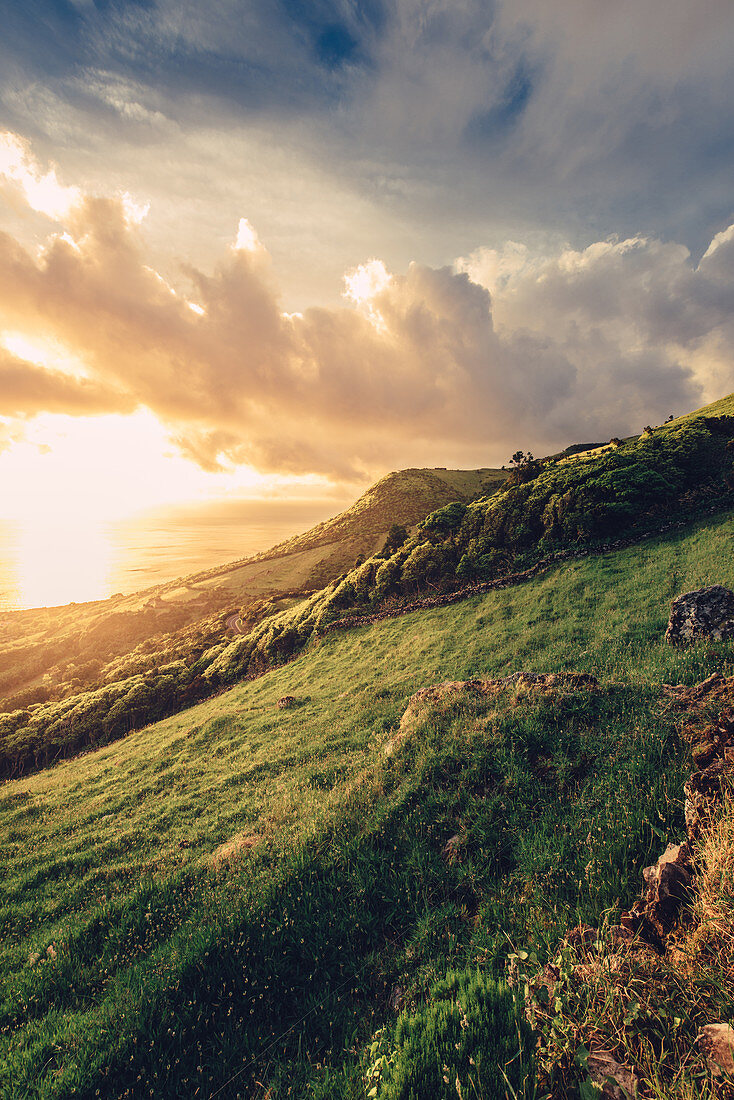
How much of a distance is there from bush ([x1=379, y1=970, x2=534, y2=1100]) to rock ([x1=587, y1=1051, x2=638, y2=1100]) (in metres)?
0.47

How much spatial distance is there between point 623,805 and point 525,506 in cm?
2861

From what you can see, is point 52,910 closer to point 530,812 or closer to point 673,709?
point 530,812

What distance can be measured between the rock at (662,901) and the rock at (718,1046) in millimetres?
934

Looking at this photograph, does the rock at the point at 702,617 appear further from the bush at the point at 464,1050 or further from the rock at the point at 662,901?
the bush at the point at 464,1050

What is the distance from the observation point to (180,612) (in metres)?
71.8

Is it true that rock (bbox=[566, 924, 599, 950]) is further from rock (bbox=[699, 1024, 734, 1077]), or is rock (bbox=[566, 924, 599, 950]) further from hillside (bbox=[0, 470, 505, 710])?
hillside (bbox=[0, 470, 505, 710])

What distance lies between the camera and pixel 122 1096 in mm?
3947

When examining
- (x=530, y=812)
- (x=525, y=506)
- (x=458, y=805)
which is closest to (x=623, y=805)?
(x=530, y=812)

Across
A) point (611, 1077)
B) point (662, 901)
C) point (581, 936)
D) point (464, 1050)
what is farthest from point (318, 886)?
point (662, 901)

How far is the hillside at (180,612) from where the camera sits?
167ft

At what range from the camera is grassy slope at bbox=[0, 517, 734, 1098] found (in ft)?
14.5

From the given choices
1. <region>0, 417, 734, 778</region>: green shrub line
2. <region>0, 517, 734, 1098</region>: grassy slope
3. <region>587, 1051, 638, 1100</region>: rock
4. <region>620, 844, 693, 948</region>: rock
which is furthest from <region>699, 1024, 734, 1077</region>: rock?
<region>0, 417, 734, 778</region>: green shrub line

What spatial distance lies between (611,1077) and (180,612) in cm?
7880

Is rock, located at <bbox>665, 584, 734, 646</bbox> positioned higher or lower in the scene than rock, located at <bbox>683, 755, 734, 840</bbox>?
higher
